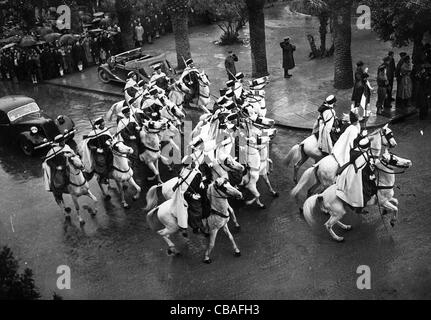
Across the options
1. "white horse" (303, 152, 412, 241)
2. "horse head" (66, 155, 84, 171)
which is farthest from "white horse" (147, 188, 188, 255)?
"white horse" (303, 152, 412, 241)

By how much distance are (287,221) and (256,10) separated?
35.3 feet

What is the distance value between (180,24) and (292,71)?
16.3 ft

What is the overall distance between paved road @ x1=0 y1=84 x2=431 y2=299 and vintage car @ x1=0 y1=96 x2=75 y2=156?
10.6 feet

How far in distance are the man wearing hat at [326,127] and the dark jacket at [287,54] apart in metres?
8.47

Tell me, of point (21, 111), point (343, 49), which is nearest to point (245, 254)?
point (21, 111)

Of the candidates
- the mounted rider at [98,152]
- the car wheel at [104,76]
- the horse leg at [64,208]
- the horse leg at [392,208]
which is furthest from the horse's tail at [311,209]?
→ the car wheel at [104,76]

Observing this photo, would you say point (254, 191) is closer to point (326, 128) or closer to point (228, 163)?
point (228, 163)

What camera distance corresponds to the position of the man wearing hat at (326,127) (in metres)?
11.9

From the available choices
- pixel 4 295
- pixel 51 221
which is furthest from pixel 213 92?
pixel 4 295

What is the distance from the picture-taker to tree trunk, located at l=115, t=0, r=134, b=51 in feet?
79.8

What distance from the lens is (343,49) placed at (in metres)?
18.4

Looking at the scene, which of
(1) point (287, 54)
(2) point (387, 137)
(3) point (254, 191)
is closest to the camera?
(2) point (387, 137)

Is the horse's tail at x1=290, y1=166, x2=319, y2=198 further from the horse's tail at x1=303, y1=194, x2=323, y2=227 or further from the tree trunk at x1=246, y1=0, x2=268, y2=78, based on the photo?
the tree trunk at x1=246, y1=0, x2=268, y2=78

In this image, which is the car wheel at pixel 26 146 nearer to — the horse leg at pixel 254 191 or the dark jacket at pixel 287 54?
the horse leg at pixel 254 191
